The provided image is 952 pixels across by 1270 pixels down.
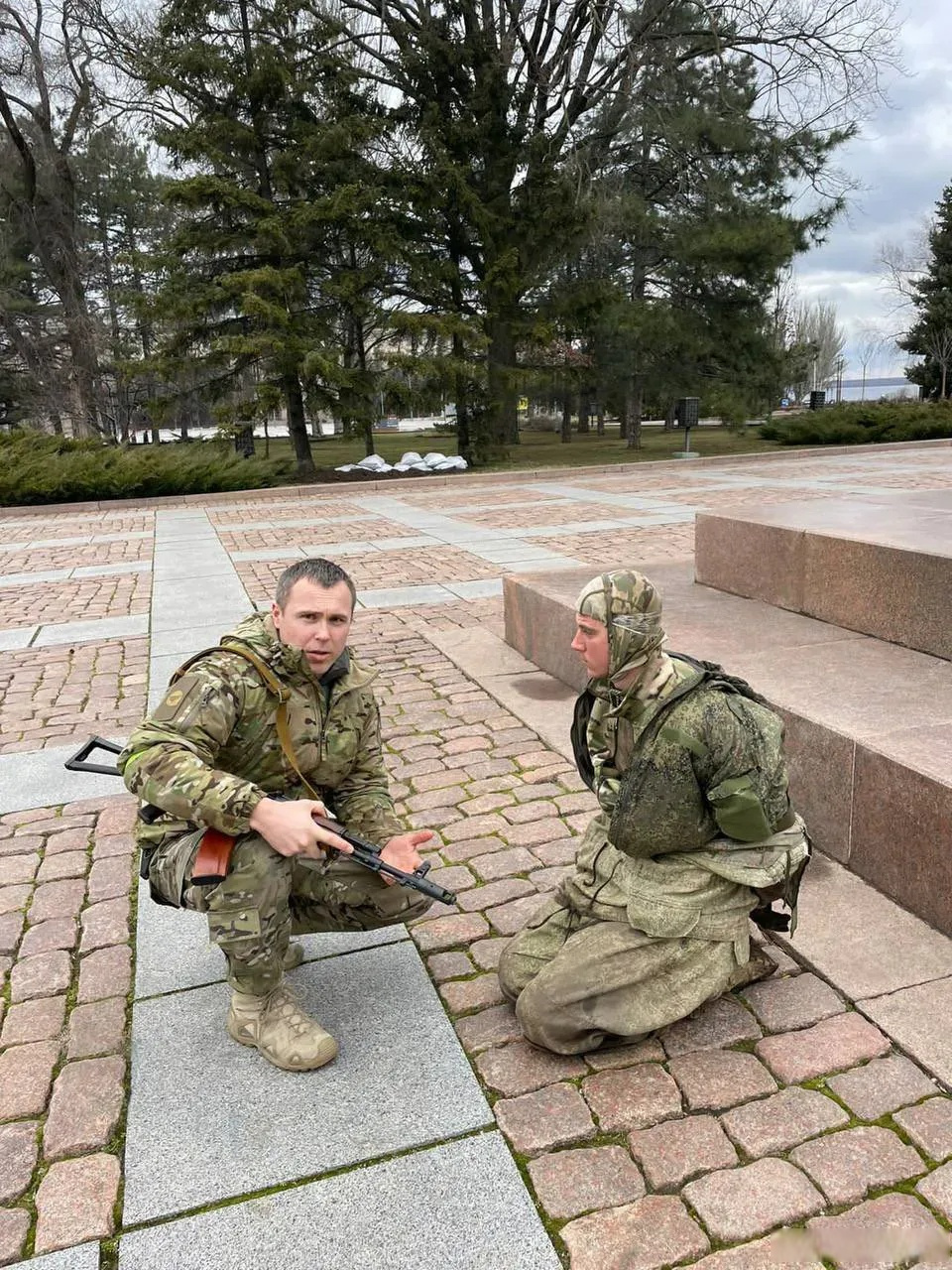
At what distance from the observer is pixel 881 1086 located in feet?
7.52

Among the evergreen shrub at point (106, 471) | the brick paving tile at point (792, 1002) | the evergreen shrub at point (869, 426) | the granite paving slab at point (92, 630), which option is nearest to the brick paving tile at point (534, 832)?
the brick paving tile at point (792, 1002)

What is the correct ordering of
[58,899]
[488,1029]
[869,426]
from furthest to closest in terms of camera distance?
[869,426] < [58,899] < [488,1029]

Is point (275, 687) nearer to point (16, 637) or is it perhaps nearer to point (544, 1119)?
point (544, 1119)

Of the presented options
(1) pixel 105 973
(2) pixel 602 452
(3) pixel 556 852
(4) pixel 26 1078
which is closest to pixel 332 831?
(4) pixel 26 1078

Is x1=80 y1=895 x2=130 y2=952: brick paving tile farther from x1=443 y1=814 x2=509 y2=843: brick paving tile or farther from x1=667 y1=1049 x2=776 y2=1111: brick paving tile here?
x1=667 y1=1049 x2=776 y2=1111: brick paving tile

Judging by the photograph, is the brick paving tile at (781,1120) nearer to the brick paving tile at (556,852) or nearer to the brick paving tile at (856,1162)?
the brick paving tile at (856,1162)

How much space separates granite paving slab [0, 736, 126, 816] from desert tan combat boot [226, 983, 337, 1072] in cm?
216

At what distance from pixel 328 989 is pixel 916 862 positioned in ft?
6.08

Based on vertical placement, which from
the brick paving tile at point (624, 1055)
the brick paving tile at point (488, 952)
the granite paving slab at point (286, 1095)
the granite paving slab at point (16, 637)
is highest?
the granite paving slab at point (16, 637)

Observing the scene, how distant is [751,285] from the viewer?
2338 centimetres

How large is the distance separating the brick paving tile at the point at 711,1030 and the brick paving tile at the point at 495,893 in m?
0.78

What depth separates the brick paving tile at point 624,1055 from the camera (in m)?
2.43

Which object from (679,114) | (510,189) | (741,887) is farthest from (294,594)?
(679,114)

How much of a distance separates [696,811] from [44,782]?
3.43 metres
